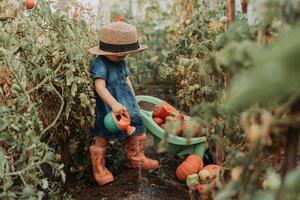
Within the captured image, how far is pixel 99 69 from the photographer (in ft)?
10.1

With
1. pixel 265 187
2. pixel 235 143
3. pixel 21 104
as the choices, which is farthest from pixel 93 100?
pixel 265 187

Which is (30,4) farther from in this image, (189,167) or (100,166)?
(189,167)

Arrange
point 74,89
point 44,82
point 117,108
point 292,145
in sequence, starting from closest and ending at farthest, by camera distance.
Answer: point 292,145 → point 44,82 → point 74,89 → point 117,108

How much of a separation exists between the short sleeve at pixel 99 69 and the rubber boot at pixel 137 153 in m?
0.45

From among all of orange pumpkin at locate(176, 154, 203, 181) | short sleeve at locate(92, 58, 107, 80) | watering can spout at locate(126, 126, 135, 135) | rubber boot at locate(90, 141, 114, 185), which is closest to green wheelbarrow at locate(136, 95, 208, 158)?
orange pumpkin at locate(176, 154, 203, 181)

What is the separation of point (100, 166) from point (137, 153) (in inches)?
10.3

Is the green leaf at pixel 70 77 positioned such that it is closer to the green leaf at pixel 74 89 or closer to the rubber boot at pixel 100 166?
the green leaf at pixel 74 89

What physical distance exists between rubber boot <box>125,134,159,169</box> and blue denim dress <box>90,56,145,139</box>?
94 mm

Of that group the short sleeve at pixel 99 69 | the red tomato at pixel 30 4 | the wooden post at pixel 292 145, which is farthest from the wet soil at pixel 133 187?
the wooden post at pixel 292 145

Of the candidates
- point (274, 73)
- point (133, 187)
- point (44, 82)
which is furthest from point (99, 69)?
point (274, 73)

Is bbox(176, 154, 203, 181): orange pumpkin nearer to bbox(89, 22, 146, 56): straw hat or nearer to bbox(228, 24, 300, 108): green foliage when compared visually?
bbox(89, 22, 146, 56): straw hat

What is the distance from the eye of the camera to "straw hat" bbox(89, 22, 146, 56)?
3098mm

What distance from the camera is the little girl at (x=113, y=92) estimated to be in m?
3.06

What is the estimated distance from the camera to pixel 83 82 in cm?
290
